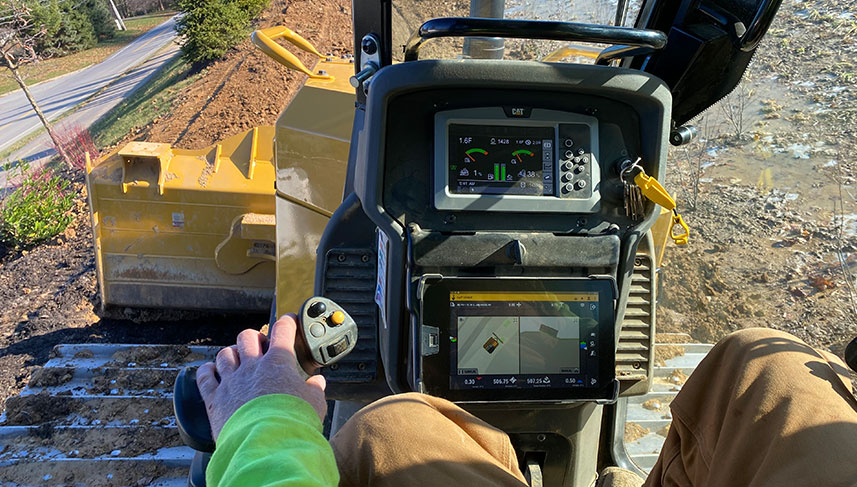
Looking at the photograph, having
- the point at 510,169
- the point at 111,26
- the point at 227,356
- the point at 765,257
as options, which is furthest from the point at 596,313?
the point at 111,26

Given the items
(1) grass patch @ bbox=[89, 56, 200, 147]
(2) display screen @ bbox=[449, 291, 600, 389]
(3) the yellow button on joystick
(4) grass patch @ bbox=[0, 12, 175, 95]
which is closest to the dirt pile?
(1) grass patch @ bbox=[89, 56, 200, 147]

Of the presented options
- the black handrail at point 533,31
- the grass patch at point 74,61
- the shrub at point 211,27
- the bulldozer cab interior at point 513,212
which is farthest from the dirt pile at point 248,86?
the grass patch at point 74,61

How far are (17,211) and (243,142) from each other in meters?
6.34

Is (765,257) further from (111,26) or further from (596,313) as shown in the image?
(111,26)

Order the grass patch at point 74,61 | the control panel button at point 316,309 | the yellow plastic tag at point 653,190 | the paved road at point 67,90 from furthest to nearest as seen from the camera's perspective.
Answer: the grass patch at point 74,61 < the paved road at point 67,90 < the yellow plastic tag at point 653,190 < the control panel button at point 316,309

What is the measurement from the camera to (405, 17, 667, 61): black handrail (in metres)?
1.76

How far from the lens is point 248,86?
13312mm

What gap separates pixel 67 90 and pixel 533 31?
2759 cm

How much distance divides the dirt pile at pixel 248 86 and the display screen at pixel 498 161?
10070mm

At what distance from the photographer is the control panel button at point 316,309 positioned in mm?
1292

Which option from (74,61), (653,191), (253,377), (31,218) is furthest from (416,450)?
(74,61)

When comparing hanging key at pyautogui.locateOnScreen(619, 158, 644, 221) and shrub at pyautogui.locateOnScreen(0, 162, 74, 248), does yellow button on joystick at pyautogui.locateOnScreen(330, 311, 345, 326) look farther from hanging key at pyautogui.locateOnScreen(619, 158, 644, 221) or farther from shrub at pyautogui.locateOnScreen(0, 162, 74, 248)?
shrub at pyautogui.locateOnScreen(0, 162, 74, 248)

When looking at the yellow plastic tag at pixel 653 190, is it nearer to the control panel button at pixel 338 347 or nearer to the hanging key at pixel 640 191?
the hanging key at pixel 640 191

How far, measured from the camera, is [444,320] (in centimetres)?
186
